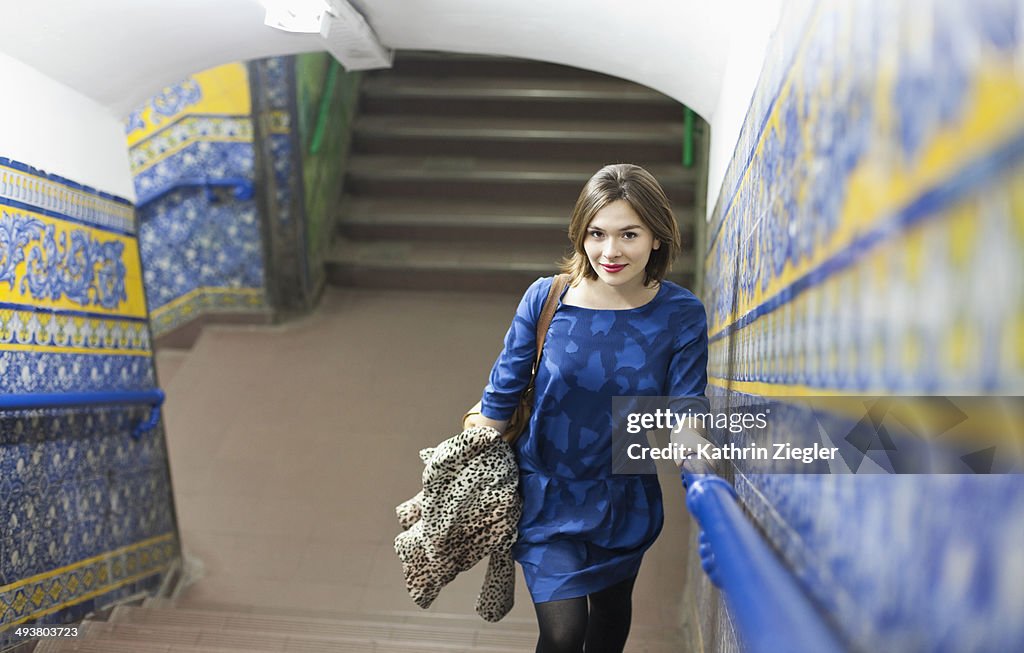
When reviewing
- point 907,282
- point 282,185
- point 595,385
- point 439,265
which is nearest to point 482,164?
point 439,265

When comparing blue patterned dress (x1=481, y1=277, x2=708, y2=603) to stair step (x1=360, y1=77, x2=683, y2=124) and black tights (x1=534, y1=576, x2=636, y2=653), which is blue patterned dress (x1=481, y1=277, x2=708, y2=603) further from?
stair step (x1=360, y1=77, x2=683, y2=124)

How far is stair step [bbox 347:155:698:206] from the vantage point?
6512mm

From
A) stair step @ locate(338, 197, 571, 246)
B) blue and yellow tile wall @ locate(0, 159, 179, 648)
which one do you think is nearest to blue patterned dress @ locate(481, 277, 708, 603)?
blue and yellow tile wall @ locate(0, 159, 179, 648)

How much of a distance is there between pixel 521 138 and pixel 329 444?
2955 millimetres

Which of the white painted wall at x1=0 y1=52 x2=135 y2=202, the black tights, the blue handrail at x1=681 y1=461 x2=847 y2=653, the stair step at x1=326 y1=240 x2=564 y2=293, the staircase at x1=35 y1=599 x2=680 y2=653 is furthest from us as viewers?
the stair step at x1=326 y1=240 x2=564 y2=293

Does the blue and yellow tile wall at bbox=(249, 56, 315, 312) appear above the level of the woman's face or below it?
above

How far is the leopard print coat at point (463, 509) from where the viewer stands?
1.88 m

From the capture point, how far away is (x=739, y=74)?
2072 mm

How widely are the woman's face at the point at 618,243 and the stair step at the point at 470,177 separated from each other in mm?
4743

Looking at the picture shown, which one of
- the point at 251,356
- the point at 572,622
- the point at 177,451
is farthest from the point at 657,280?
the point at 251,356

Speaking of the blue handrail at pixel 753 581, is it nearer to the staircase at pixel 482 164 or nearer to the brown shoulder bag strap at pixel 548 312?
the brown shoulder bag strap at pixel 548 312

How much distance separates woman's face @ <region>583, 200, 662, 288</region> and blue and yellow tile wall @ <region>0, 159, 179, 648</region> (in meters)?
1.86

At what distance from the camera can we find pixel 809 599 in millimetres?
947

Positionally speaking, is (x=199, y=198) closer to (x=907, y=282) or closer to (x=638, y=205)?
(x=638, y=205)
